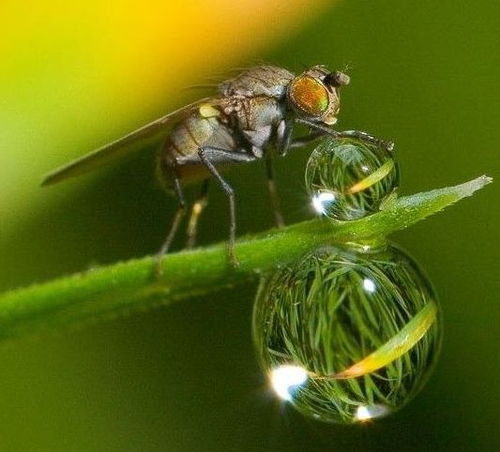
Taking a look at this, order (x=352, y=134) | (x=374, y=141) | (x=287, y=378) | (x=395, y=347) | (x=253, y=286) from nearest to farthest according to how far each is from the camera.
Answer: (x=395, y=347)
(x=287, y=378)
(x=374, y=141)
(x=352, y=134)
(x=253, y=286)

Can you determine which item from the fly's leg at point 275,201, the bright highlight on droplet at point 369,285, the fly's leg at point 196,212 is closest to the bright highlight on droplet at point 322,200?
the bright highlight on droplet at point 369,285

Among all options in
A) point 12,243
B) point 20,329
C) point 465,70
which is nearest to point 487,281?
point 465,70

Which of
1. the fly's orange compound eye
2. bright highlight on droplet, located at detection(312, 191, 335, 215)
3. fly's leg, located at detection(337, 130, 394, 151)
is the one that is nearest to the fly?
the fly's orange compound eye

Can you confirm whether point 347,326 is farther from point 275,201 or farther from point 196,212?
point 196,212

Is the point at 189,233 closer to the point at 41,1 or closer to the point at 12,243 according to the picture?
the point at 12,243

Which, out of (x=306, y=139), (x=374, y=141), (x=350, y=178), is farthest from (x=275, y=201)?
(x=350, y=178)
